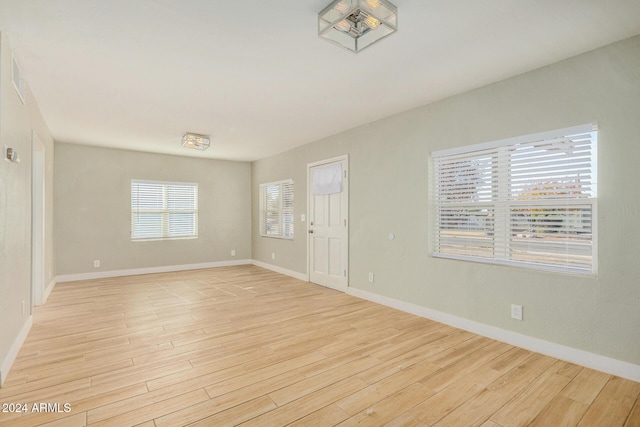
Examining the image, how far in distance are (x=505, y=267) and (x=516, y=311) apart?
1.33 ft

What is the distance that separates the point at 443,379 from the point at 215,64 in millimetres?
3142

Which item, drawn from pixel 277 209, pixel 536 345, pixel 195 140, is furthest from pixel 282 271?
pixel 536 345

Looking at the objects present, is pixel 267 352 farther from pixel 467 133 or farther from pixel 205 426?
pixel 467 133

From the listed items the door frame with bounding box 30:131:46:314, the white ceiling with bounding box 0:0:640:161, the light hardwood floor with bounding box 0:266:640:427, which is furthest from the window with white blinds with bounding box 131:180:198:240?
the light hardwood floor with bounding box 0:266:640:427

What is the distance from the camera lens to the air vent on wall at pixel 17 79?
2.59m

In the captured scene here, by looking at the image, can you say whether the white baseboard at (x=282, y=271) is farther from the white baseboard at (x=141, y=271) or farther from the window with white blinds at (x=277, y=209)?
the window with white blinds at (x=277, y=209)

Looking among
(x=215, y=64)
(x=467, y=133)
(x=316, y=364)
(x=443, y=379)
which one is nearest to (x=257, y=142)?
(x=215, y=64)

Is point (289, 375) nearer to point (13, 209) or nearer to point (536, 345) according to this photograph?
point (536, 345)

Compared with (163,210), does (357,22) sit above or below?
above

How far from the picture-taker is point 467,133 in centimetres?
339

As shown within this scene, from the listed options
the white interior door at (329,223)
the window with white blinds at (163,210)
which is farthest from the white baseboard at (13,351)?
the white interior door at (329,223)

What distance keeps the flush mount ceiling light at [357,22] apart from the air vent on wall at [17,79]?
251cm

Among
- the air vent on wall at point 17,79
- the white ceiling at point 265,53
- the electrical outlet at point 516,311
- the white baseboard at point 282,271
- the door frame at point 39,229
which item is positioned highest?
the white ceiling at point 265,53

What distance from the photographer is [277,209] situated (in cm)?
693
